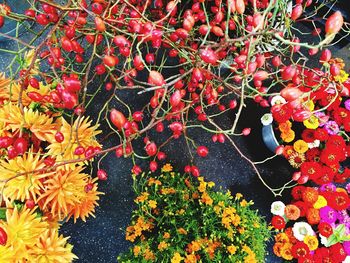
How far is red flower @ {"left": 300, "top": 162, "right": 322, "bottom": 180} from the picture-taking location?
1155mm

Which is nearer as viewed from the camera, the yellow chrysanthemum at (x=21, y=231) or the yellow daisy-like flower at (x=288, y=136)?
the yellow chrysanthemum at (x=21, y=231)

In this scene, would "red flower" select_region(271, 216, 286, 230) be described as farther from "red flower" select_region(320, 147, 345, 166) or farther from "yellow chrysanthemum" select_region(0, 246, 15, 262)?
"yellow chrysanthemum" select_region(0, 246, 15, 262)

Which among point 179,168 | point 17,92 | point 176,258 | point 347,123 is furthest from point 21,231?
point 347,123

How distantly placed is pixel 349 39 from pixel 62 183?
1139 mm

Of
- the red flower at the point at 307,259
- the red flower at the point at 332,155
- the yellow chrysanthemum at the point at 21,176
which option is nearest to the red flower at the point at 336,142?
the red flower at the point at 332,155

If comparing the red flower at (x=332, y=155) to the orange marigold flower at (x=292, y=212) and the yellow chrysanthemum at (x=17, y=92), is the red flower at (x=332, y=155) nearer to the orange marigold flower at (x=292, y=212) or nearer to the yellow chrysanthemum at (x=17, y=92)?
the orange marigold flower at (x=292, y=212)

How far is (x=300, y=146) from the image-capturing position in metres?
1.21

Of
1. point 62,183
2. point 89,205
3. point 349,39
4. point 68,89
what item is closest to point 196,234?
point 89,205

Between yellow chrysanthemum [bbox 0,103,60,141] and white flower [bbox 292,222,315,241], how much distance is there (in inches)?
31.2

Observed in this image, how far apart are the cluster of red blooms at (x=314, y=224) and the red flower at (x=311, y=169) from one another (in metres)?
0.04

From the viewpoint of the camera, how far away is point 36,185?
2.42ft

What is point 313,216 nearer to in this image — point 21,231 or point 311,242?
point 311,242

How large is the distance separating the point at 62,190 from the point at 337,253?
828 millimetres

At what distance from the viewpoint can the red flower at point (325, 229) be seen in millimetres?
1116
